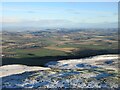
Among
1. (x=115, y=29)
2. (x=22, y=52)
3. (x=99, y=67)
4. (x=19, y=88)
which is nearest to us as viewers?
(x=19, y=88)

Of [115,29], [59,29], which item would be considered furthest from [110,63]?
[59,29]

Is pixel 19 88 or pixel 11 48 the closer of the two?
pixel 19 88

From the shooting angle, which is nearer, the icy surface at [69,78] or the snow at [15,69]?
the icy surface at [69,78]

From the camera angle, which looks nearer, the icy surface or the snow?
the icy surface

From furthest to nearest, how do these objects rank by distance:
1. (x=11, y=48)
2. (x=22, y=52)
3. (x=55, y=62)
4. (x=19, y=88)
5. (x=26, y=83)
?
1. (x=11, y=48)
2. (x=22, y=52)
3. (x=55, y=62)
4. (x=26, y=83)
5. (x=19, y=88)

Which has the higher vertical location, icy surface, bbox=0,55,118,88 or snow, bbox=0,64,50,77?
icy surface, bbox=0,55,118,88

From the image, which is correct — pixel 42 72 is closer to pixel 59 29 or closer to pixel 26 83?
pixel 26 83

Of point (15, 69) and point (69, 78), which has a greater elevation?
point (69, 78)

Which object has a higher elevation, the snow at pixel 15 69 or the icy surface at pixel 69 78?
the icy surface at pixel 69 78

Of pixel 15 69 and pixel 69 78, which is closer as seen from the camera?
pixel 69 78

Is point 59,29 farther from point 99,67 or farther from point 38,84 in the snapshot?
point 38,84
